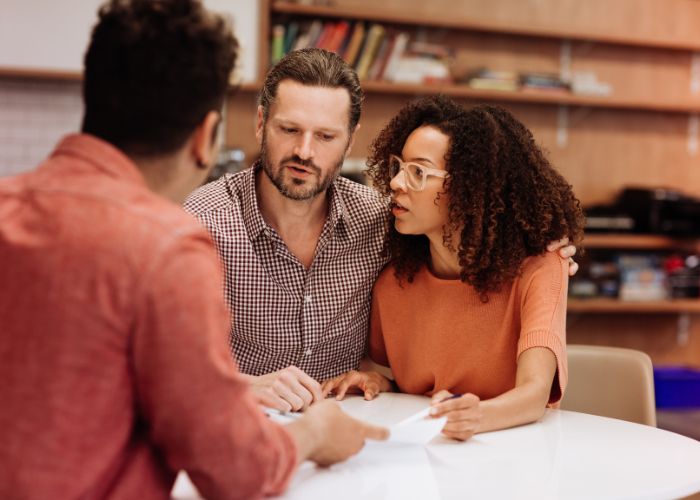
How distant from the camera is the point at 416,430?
4.75 ft

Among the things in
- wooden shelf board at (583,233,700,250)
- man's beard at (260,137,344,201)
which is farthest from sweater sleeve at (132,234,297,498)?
wooden shelf board at (583,233,700,250)

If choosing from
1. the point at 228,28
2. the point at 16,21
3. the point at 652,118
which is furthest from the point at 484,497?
the point at 652,118

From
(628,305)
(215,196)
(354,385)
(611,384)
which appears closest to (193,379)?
(354,385)

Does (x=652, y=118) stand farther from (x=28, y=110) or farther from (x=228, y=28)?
(x=228, y=28)

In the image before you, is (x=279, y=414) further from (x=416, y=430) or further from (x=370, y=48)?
(x=370, y=48)

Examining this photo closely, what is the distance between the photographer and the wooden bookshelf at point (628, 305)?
14.1ft

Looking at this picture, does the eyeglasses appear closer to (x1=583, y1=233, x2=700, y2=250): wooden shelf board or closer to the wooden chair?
the wooden chair

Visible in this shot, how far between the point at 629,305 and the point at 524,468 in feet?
10.4

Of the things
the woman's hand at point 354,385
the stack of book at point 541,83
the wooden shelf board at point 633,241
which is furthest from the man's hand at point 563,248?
the stack of book at point 541,83

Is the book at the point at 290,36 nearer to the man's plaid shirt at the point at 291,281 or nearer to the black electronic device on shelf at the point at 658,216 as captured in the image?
the black electronic device on shelf at the point at 658,216

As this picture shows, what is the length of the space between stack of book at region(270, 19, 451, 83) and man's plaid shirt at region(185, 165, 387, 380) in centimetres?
209

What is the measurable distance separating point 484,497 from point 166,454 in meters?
0.54

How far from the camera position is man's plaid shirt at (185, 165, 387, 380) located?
199cm

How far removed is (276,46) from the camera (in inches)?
159
